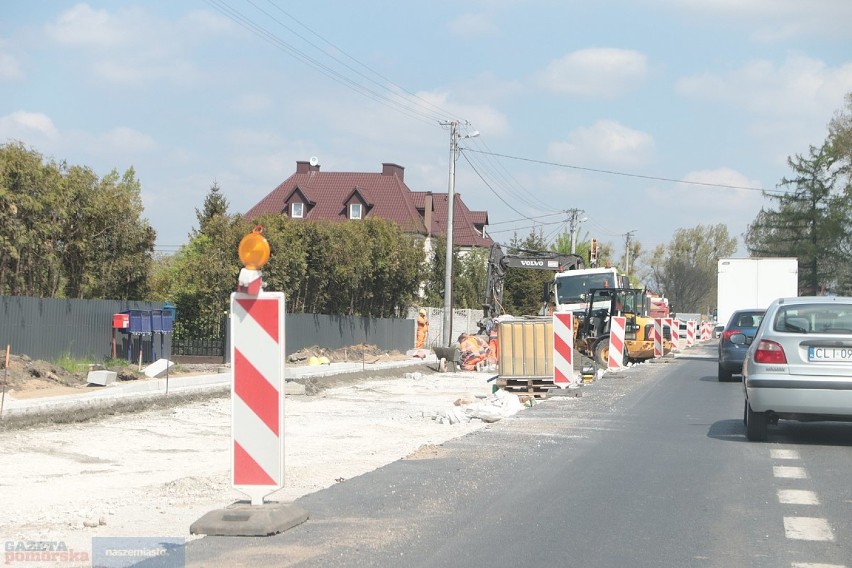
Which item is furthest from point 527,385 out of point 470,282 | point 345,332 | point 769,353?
point 470,282

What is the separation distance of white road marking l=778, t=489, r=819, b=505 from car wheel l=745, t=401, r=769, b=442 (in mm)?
3243

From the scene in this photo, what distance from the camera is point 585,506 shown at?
785cm

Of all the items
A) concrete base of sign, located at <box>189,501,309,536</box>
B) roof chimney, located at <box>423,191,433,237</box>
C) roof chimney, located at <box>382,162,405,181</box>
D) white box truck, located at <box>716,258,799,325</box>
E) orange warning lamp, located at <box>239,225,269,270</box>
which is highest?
roof chimney, located at <box>382,162,405,181</box>

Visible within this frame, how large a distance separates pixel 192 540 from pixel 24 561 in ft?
3.21

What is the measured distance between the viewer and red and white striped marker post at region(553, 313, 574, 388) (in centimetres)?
1962

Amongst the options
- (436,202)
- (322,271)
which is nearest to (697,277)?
(436,202)

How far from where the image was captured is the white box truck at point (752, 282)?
126 feet

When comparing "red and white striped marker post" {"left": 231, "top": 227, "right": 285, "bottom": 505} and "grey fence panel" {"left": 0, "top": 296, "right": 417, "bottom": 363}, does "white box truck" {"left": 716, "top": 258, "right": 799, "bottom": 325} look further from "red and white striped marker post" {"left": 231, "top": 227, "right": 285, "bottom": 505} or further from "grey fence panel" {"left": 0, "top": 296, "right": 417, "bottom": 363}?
"red and white striped marker post" {"left": 231, "top": 227, "right": 285, "bottom": 505}

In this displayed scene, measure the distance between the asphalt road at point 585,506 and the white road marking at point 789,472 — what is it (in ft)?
0.06

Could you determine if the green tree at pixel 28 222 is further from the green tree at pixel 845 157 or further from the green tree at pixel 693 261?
the green tree at pixel 693 261

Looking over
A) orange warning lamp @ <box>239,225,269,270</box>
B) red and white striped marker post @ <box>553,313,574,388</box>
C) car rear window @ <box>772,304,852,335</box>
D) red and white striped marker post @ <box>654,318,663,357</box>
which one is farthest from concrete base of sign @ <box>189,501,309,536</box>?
red and white striped marker post @ <box>654,318,663,357</box>

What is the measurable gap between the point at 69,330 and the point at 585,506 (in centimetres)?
1808

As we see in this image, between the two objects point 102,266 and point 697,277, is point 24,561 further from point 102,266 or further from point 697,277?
point 697,277

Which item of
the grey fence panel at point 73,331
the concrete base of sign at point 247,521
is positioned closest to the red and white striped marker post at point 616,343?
the grey fence panel at point 73,331
